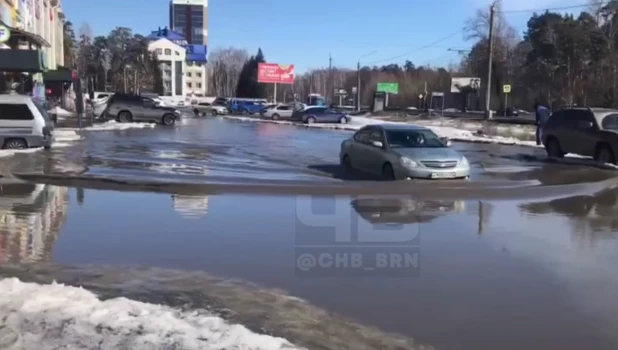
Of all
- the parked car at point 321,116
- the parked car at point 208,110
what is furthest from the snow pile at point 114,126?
the parked car at point 208,110

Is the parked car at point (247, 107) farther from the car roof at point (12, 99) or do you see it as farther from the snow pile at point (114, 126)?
the car roof at point (12, 99)

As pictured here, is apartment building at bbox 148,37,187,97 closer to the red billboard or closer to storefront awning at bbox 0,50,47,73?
the red billboard

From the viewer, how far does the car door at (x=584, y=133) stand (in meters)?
21.1

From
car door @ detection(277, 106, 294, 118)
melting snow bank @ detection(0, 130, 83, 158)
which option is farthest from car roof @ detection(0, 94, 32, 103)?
car door @ detection(277, 106, 294, 118)

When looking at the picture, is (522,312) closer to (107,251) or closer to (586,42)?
(107,251)

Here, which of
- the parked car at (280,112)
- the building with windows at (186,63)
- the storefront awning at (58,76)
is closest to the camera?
the storefront awning at (58,76)

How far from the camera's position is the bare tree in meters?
165

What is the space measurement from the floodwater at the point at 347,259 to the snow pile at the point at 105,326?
0.40m

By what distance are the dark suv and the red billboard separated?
57.5 m

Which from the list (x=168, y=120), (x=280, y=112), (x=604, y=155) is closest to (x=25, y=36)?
(x=168, y=120)

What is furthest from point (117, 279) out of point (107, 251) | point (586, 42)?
point (586, 42)

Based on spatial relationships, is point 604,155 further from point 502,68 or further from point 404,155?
point 502,68

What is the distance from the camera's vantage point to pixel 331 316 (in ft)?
19.4

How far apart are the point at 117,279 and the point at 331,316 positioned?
2320 mm
